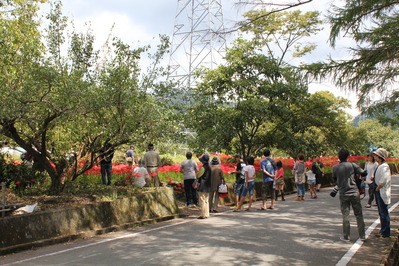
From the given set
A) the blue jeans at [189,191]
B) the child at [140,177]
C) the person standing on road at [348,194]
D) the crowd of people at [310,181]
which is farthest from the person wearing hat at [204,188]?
the person standing on road at [348,194]

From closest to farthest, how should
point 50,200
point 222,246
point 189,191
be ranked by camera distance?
point 222,246, point 50,200, point 189,191

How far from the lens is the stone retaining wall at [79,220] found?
24.3ft

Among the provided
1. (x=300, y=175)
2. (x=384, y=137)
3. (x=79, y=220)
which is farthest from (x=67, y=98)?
(x=384, y=137)

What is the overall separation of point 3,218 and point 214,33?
17.7ft

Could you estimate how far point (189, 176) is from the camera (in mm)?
13336

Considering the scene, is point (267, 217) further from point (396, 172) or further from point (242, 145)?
point (396, 172)

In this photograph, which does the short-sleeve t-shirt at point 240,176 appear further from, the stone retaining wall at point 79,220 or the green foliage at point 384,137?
the green foliage at point 384,137

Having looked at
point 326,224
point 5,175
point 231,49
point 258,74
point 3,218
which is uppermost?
point 231,49

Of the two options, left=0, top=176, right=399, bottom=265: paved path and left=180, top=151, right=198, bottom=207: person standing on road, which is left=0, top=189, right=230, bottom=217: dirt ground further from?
left=180, top=151, right=198, bottom=207: person standing on road

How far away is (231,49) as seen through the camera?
18.2 m

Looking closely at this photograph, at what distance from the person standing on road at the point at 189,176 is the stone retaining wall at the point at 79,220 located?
1.60 metres

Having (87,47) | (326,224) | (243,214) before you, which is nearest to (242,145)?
(243,214)

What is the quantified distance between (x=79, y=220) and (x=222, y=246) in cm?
346

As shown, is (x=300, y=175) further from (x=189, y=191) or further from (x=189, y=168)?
(x=189, y=168)
